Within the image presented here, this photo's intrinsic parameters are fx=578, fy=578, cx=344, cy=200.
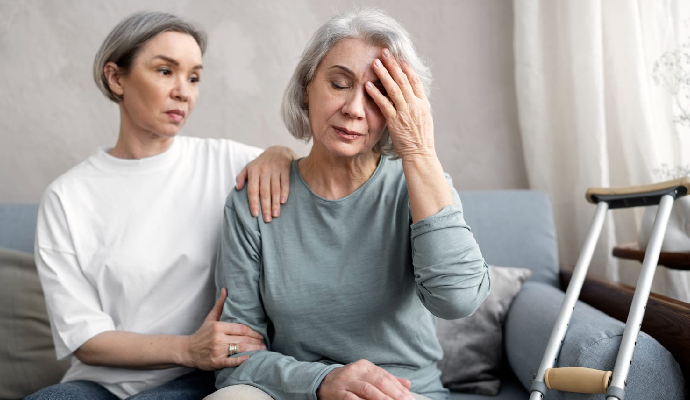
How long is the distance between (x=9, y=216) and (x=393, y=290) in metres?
1.62

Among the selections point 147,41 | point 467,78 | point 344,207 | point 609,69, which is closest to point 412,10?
point 467,78

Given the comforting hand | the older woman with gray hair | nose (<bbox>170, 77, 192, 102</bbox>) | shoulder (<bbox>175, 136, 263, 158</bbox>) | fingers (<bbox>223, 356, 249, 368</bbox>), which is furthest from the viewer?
shoulder (<bbox>175, 136, 263, 158</bbox>)

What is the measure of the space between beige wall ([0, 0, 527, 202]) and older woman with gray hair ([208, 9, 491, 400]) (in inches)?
44.2

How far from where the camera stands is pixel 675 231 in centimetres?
162

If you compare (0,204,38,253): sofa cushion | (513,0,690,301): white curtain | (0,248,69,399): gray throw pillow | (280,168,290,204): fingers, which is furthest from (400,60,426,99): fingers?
(0,204,38,253): sofa cushion

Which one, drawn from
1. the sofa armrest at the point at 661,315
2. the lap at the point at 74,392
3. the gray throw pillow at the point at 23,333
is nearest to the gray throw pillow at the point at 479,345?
the sofa armrest at the point at 661,315

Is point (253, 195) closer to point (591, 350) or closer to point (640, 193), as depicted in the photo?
point (591, 350)

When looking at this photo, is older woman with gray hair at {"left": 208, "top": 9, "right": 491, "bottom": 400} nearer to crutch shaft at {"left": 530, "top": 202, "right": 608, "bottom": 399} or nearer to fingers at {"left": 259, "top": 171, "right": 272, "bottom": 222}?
fingers at {"left": 259, "top": 171, "right": 272, "bottom": 222}

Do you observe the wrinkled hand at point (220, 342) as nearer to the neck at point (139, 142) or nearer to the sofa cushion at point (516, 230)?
the neck at point (139, 142)

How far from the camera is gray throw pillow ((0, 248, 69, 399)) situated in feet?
6.42

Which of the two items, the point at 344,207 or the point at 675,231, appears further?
the point at 675,231

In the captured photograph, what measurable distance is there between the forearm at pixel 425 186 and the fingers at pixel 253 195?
0.40 metres

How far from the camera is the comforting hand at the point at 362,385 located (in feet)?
3.76

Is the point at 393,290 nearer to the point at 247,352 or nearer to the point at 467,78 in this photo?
the point at 247,352
